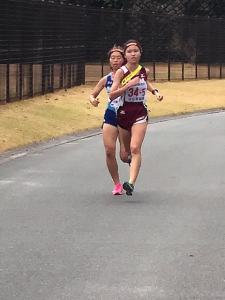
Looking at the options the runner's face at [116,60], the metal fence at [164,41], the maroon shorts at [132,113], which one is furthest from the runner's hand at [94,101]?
the metal fence at [164,41]

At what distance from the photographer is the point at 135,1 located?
4500 centimetres

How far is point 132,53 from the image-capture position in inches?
340

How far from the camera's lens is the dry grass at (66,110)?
1477cm

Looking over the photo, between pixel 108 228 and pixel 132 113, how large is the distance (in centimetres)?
184

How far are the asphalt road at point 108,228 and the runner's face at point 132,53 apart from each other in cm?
158

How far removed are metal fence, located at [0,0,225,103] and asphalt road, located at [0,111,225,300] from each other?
689 cm

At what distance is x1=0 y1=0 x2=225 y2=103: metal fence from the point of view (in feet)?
63.0

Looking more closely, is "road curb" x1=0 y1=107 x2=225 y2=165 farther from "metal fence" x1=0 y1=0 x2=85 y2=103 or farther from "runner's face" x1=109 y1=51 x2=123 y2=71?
"runner's face" x1=109 y1=51 x2=123 y2=71

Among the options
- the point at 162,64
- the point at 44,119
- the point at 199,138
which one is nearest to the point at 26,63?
the point at 44,119

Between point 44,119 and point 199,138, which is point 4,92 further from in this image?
point 199,138

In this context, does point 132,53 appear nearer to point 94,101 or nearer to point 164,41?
point 94,101

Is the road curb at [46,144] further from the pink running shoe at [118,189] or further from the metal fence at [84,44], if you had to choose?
the metal fence at [84,44]

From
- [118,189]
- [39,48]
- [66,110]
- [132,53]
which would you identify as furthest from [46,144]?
[39,48]

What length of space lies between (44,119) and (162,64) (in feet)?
46.3
